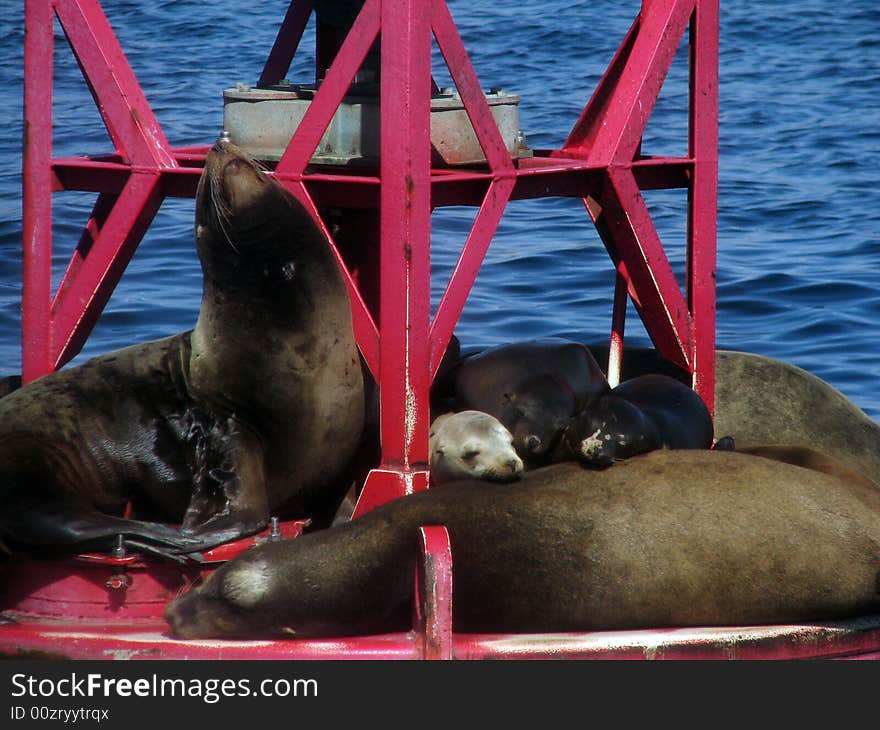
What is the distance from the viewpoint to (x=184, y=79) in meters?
16.7

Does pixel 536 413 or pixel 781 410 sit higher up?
pixel 536 413

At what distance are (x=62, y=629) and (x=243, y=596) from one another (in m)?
0.48

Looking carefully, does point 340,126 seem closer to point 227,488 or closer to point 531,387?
point 531,387

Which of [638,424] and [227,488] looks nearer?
[227,488]

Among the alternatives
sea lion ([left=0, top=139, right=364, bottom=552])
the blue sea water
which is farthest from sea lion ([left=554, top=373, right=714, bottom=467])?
the blue sea water

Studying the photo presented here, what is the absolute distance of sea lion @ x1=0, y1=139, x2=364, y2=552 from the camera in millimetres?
4535

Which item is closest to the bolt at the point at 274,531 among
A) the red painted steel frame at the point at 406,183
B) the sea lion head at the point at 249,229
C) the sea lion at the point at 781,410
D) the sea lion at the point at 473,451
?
the red painted steel frame at the point at 406,183

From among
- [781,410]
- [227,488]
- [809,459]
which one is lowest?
[781,410]

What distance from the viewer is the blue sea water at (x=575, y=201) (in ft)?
32.2

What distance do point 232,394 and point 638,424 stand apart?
1267mm

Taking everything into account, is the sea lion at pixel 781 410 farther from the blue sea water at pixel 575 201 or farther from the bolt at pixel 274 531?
the blue sea water at pixel 575 201

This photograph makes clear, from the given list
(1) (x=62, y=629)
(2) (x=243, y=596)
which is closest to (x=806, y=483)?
(2) (x=243, y=596)

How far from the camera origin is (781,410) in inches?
230

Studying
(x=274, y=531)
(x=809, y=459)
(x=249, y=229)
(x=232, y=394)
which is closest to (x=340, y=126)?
(x=249, y=229)
